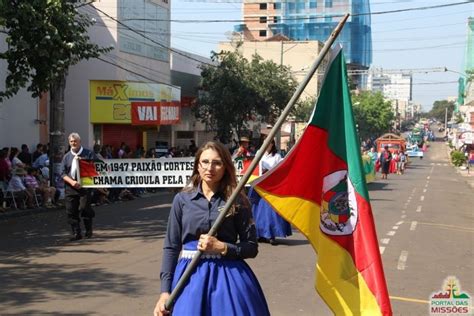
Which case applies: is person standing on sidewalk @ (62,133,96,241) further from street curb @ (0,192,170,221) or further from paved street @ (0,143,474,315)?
street curb @ (0,192,170,221)

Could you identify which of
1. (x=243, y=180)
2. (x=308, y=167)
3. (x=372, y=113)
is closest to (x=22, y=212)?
(x=308, y=167)

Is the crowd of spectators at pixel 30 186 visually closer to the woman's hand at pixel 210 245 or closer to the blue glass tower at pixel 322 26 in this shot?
the woman's hand at pixel 210 245

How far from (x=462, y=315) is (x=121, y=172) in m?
9.02

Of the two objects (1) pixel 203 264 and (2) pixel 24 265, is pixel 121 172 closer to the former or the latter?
(2) pixel 24 265

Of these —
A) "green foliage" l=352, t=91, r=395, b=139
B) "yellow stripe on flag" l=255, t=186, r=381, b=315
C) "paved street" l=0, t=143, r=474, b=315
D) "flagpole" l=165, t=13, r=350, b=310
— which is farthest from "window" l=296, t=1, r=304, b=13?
"flagpole" l=165, t=13, r=350, b=310

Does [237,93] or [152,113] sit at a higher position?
[237,93]

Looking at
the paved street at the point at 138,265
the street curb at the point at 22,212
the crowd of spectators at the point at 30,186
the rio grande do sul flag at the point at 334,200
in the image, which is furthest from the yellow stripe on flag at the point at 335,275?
the street curb at the point at 22,212

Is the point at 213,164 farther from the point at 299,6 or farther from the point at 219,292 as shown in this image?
the point at 299,6

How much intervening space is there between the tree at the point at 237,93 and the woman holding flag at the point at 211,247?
1202 inches

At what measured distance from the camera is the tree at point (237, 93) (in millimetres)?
35000

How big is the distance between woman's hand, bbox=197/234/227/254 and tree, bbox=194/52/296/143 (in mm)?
30815

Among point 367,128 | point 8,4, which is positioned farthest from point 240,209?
point 367,128

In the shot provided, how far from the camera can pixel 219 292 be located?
3863mm

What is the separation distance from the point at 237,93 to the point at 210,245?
1237 inches
